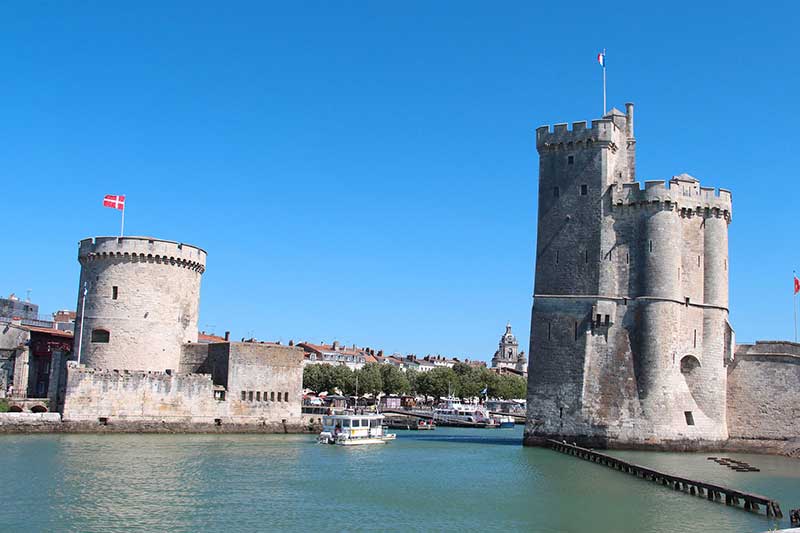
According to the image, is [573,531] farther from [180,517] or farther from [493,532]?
[180,517]

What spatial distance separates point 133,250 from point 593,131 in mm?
27562

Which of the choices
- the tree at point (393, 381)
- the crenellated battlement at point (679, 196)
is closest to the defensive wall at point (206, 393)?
the crenellated battlement at point (679, 196)

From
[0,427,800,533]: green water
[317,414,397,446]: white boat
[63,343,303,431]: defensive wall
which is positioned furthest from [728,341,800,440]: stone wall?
[63,343,303,431]: defensive wall

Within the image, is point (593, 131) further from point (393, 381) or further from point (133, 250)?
point (393, 381)

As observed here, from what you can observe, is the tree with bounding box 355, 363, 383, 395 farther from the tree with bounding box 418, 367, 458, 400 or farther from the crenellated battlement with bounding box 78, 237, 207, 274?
the crenellated battlement with bounding box 78, 237, 207, 274

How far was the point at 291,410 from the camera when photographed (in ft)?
172

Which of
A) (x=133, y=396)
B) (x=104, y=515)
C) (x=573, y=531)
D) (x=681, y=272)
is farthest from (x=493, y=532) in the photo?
(x=133, y=396)

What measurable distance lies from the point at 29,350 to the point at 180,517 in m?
38.6

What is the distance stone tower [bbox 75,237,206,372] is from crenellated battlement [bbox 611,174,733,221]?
2676cm

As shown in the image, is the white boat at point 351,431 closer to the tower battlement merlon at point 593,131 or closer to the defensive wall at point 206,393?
the defensive wall at point 206,393

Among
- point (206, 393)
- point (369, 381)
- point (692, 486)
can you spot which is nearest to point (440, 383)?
point (369, 381)

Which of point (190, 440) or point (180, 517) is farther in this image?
point (190, 440)

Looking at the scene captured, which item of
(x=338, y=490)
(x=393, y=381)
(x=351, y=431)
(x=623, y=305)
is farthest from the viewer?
(x=393, y=381)

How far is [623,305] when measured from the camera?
42.2 metres
